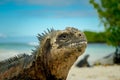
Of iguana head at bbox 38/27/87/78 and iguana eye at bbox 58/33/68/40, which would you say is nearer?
iguana head at bbox 38/27/87/78

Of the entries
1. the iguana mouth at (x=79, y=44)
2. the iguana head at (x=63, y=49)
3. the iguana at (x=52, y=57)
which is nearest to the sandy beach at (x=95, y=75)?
the iguana at (x=52, y=57)

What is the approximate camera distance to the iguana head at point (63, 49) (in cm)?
445

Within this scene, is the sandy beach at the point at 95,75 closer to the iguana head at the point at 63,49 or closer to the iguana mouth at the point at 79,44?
the iguana head at the point at 63,49

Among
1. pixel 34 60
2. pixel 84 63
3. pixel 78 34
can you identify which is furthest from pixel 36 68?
pixel 84 63

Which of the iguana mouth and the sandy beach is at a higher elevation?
the iguana mouth

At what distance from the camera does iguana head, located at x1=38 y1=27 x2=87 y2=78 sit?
4.45 m

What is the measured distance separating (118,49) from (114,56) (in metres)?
1.05

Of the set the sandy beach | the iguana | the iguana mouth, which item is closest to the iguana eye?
the iguana

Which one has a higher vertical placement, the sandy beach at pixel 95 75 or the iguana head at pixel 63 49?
the iguana head at pixel 63 49

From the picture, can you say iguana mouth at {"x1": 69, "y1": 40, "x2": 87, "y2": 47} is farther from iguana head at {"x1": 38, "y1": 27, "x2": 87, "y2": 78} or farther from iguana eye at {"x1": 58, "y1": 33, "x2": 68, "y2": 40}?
iguana eye at {"x1": 58, "y1": 33, "x2": 68, "y2": 40}

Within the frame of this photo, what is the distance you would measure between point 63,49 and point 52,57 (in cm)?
18

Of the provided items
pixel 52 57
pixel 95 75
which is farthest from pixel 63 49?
pixel 95 75

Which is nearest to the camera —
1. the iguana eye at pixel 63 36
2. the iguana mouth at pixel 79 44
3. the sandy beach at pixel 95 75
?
the iguana mouth at pixel 79 44

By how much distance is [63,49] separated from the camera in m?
4.49
